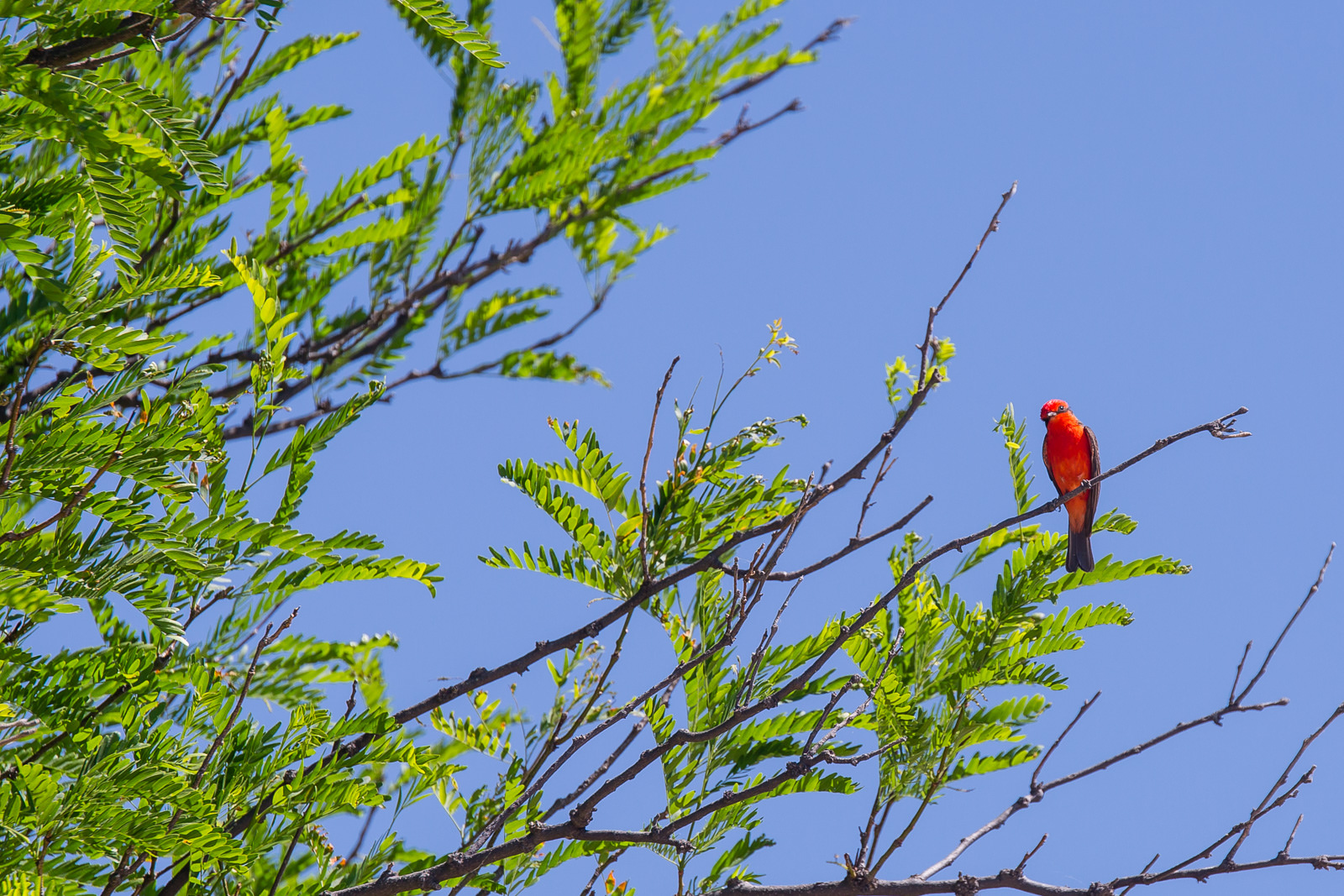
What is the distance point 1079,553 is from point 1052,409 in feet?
9.51

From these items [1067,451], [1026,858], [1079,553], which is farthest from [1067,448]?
[1026,858]

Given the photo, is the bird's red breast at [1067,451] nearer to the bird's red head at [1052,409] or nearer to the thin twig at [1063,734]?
the bird's red head at [1052,409]

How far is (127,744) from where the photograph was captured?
2539mm

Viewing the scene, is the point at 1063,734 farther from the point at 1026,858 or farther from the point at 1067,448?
the point at 1067,448

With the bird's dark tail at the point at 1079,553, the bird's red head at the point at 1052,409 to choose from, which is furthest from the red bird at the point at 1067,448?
the bird's dark tail at the point at 1079,553

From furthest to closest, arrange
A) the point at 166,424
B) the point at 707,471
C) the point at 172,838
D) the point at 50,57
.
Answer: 1. the point at 707,471
2. the point at 166,424
3. the point at 172,838
4. the point at 50,57

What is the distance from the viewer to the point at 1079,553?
12.0 ft

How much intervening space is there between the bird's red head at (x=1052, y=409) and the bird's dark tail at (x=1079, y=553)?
2.47 metres

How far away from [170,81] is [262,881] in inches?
101

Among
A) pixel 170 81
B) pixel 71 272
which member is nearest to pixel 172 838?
pixel 71 272

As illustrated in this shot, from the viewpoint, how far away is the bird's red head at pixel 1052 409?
6.34 metres

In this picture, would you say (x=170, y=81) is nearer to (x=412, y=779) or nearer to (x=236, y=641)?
(x=236, y=641)

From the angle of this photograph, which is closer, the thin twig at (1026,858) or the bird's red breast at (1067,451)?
the thin twig at (1026,858)

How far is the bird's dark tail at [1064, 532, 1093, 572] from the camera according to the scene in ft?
10.8
